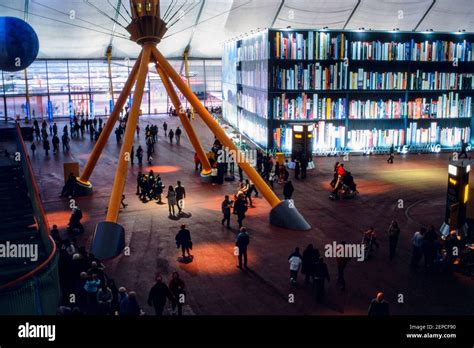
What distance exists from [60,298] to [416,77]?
77.0 ft

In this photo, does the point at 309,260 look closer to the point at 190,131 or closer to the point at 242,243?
the point at 242,243

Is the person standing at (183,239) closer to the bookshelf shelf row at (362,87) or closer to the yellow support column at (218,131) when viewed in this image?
the yellow support column at (218,131)

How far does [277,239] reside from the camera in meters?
14.8

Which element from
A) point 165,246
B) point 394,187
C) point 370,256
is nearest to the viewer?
point 370,256

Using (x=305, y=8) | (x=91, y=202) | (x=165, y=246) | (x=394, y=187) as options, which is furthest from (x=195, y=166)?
(x=305, y=8)

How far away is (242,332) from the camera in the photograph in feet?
20.7

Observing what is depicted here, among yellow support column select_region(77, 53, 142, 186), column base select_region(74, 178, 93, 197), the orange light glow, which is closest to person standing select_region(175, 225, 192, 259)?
Answer: the orange light glow

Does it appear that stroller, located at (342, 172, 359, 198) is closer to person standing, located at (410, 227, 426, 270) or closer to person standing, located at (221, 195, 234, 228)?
person standing, located at (221, 195, 234, 228)

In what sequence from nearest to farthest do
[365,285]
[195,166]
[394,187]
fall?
[365,285] < [394,187] < [195,166]

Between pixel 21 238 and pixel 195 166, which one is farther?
pixel 195 166

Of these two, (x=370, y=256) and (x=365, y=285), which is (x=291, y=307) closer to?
(x=365, y=285)

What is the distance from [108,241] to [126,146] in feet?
10.6

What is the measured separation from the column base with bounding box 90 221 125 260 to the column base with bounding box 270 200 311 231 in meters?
4.57

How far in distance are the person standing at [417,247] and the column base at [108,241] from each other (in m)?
7.23
